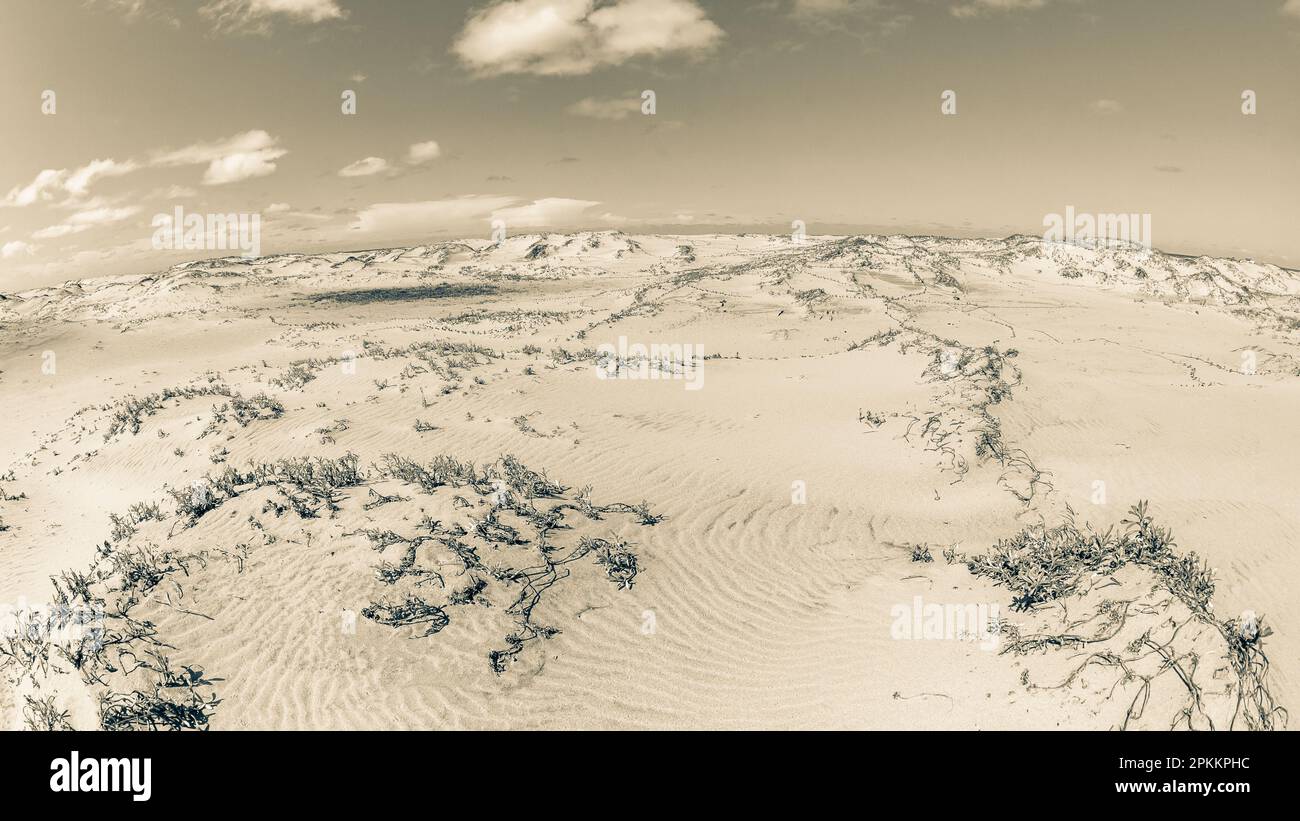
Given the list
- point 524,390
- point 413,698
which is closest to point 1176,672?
point 413,698

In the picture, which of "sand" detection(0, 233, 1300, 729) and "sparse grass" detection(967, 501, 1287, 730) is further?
"sand" detection(0, 233, 1300, 729)

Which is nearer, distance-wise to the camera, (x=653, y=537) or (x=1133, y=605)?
(x=1133, y=605)

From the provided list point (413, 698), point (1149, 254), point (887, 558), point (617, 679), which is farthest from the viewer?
point (1149, 254)

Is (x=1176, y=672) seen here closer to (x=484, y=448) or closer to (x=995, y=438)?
(x=995, y=438)

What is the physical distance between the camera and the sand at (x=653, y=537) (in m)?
6.23

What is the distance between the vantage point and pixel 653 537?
946 cm

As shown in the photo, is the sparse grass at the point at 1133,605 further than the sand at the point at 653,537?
No

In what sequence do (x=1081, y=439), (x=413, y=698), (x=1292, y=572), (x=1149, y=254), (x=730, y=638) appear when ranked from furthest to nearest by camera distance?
1. (x=1149, y=254)
2. (x=1081, y=439)
3. (x=1292, y=572)
4. (x=730, y=638)
5. (x=413, y=698)

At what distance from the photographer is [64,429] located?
1858 centimetres

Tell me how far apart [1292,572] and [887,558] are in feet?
17.9

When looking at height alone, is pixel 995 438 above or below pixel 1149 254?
below

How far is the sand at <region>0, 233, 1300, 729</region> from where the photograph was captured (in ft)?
20.5
